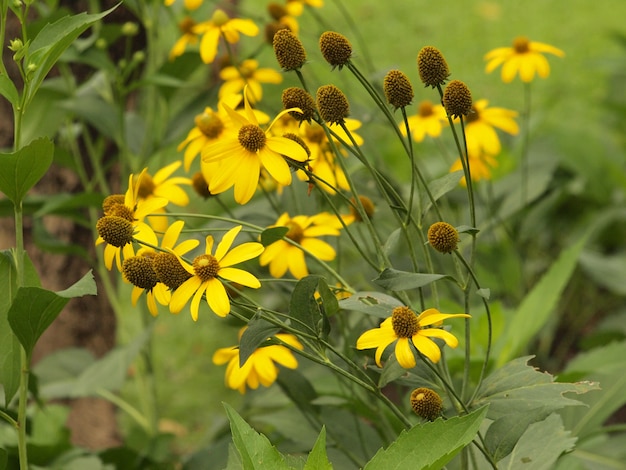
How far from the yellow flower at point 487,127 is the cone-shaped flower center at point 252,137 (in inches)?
30.3

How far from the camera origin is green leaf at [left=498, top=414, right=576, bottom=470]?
1.21 metres

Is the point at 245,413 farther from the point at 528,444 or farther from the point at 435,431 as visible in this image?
the point at 435,431

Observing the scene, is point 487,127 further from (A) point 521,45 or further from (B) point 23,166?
(B) point 23,166

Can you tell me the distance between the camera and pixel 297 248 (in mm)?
1404

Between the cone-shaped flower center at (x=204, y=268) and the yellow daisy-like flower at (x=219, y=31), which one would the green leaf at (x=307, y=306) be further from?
the yellow daisy-like flower at (x=219, y=31)

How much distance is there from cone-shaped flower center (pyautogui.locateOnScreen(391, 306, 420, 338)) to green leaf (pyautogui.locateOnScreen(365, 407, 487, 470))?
0.34ft

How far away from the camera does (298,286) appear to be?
3.54 ft

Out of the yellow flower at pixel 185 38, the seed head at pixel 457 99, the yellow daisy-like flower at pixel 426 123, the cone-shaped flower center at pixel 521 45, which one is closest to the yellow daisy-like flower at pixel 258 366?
the seed head at pixel 457 99

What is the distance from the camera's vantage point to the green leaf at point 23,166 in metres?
1.12

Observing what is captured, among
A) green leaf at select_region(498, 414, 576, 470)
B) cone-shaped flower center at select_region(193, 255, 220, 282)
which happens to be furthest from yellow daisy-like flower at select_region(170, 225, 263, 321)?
green leaf at select_region(498, 414, 576, 470)

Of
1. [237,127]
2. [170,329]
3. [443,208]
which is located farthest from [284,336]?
[170,329]

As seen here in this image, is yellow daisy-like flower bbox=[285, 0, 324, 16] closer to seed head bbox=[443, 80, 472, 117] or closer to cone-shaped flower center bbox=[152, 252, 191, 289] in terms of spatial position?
seed head bbox=[443, 80, 472, 117]

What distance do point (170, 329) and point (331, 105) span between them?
8.28ft

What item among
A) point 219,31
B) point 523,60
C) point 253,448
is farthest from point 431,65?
point 523,60
